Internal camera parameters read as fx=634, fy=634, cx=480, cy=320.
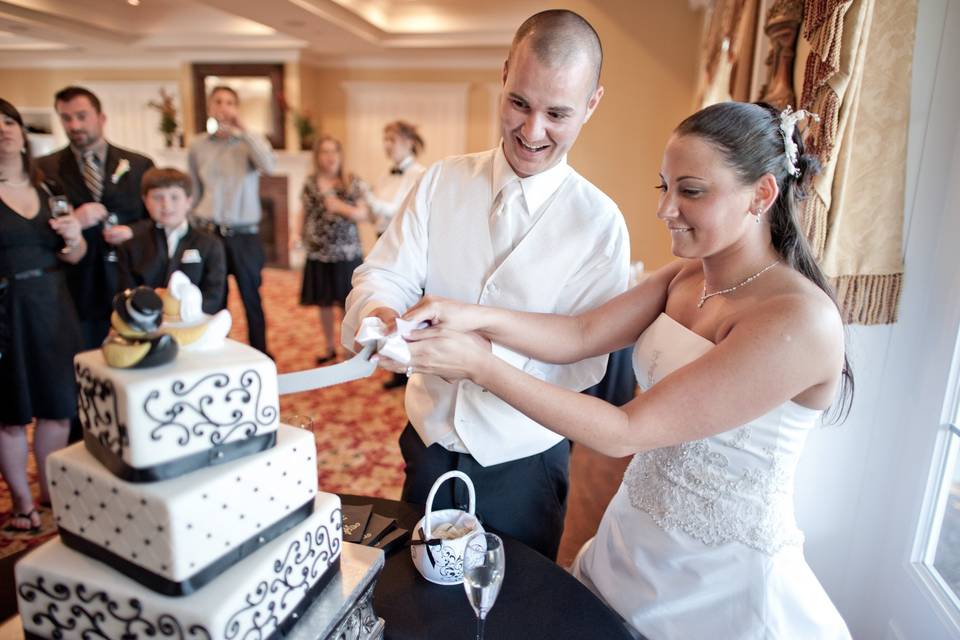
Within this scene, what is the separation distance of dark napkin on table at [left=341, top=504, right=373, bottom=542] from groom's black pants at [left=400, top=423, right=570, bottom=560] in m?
0.20

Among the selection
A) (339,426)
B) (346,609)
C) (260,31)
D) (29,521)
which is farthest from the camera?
(260,31)

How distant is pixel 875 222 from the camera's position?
1.69m

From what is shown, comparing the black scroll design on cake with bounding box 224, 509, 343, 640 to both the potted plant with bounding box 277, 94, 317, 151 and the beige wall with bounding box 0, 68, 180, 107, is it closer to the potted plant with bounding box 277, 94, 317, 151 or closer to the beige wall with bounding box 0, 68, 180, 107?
the potted plant with bounding box 277, 94, 317, 151

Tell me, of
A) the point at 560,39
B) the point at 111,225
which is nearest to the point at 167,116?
the point at 111,225

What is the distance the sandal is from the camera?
2.70m

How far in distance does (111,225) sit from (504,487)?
2.64 metres

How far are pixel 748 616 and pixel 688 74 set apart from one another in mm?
4656

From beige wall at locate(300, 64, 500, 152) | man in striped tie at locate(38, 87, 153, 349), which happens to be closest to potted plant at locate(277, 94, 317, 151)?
beige wall at locate(300, 64, 500, 152)

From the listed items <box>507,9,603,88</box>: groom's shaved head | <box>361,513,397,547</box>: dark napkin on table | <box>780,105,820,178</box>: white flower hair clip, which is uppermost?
<box>507,9,603,88</box>: groom's shaved head

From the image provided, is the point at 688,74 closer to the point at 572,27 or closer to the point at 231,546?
the point at 572,27

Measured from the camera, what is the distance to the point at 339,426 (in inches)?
159

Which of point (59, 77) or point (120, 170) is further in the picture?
point (59, 77)

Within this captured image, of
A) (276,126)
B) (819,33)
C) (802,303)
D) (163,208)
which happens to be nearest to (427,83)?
(276,126)

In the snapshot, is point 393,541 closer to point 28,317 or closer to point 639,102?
point 28,317
